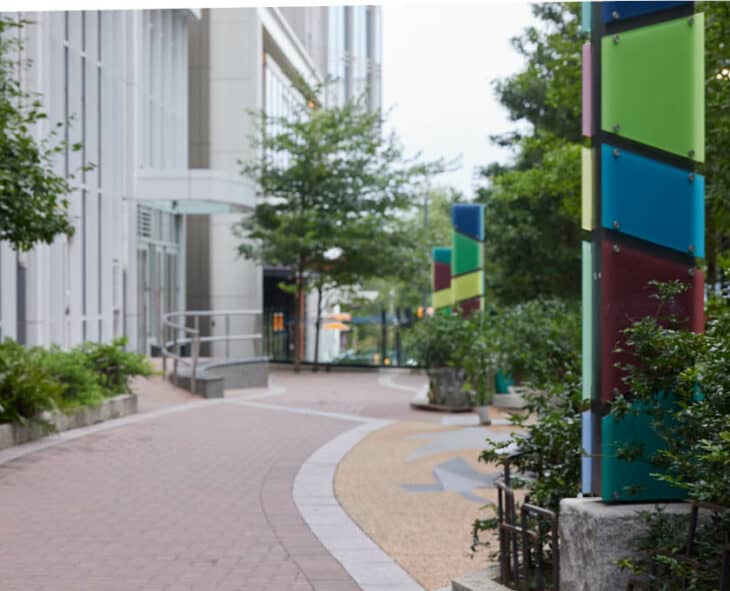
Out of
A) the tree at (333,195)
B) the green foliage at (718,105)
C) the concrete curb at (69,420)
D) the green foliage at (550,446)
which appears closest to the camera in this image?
the green foliage at (550,446)

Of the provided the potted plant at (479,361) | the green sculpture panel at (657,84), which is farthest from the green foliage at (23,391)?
the green sculpture panel at (657,84)

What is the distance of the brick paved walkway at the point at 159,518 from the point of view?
7.08 meters

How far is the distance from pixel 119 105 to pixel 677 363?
2583 centimetres

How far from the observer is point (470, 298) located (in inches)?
871

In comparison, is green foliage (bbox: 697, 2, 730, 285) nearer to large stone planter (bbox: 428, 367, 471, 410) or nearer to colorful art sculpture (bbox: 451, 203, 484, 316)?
large stone planter (bbox: 428, 367, 471, 410)

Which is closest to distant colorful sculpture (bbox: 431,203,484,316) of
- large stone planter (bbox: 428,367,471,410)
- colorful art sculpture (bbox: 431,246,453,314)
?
large stone planter (bbox: 428,367,471,410)

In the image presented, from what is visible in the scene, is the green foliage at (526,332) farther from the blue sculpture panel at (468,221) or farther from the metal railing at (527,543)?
the metal railing at (527,543)

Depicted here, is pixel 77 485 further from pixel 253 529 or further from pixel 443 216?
pixel 443 216

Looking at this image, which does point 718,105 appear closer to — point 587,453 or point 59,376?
point 587,453

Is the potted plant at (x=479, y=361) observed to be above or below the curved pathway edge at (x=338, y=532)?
above

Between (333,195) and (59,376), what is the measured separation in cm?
1915

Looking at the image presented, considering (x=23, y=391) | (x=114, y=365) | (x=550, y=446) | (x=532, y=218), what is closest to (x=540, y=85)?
(x=532, y=218)

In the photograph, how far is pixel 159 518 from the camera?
901 cm

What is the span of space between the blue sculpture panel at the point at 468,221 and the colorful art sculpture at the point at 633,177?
16738mm
